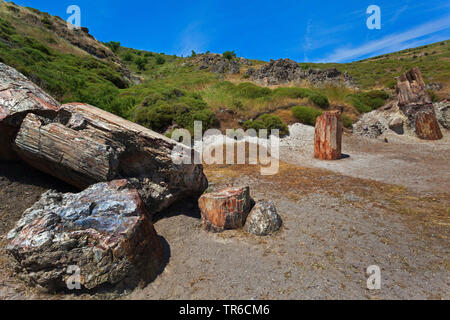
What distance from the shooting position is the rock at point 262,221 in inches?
124

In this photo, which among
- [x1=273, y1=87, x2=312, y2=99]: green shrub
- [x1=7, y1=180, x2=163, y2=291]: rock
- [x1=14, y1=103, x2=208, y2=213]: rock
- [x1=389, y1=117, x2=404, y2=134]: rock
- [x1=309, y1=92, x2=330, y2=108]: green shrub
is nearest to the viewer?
[x1=7, y1=180, x2=163, y2=291]: rock

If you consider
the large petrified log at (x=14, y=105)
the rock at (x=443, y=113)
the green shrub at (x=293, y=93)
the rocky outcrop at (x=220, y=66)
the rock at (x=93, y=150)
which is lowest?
the rock at (x=93, y=150)

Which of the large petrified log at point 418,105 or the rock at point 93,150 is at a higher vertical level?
the large petrified log at point 418,105

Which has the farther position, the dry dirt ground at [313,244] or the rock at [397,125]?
the rock at [397,125]

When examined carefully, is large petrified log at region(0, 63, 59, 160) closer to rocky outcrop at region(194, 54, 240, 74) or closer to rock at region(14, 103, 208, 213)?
rock at region(14, 103, 208, 213)

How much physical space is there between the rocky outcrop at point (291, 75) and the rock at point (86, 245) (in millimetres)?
18672

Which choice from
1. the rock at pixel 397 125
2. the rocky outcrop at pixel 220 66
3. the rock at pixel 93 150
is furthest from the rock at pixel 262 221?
the rocky outcrop at pixel 220 66

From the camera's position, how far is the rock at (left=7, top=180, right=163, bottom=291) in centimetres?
209

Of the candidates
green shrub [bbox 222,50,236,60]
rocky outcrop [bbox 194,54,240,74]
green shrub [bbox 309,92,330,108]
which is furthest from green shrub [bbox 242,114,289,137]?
green shrub [bbox 222,50,236,60]

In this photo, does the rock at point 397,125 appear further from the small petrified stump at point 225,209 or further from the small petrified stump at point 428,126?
the small petrified stump at point 225,209

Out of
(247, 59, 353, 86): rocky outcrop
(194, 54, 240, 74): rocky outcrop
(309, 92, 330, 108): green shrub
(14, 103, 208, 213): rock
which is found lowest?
(14, 103, 208, 213): rock

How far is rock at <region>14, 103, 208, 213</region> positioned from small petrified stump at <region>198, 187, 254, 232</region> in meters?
0.80

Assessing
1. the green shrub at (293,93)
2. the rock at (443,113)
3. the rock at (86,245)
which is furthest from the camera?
the green shrub at (293,93)

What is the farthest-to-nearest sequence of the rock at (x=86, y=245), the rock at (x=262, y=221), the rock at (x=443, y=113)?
1. the rock at (x=443, y=113)
2. the rock at (x=262, y=221)
3. the rock at (x=86, y=245)
